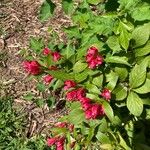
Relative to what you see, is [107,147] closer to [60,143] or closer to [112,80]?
[60,143]

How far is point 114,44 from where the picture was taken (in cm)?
244

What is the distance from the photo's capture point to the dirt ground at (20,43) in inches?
152

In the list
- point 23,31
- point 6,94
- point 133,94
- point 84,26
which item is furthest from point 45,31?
point 133,94

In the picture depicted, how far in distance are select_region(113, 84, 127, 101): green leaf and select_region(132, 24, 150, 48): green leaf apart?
0.30 m

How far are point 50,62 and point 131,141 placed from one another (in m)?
0.92

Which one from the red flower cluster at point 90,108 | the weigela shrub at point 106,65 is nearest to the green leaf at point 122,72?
the weigela shrub at point 106,65

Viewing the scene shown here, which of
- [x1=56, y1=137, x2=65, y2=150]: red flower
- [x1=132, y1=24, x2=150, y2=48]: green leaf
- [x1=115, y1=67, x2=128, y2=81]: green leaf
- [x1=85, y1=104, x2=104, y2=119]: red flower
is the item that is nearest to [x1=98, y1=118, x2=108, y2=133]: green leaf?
[x1=85, y1=104, x2=104, y2=119]: red flower

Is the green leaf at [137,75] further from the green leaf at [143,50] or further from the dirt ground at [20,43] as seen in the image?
the dirt ground at [20,43]

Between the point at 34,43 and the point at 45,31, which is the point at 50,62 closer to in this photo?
the point at 34,43

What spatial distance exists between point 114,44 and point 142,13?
24 cm

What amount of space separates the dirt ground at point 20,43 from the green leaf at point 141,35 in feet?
5.07

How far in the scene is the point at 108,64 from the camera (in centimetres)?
263

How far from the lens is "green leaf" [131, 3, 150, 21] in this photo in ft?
7.61

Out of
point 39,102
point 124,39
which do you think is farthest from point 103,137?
point 124,39
